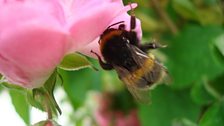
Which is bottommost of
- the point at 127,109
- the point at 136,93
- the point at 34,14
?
the point at 127,109

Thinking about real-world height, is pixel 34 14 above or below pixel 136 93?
above

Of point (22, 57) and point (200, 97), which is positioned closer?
point (22, 57)

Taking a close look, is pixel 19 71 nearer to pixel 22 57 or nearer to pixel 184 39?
pixel 22 57

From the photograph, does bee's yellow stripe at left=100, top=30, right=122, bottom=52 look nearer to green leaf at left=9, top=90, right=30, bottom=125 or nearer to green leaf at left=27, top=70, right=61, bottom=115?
green leaf at left=27, top=70, right=61, bottom=115

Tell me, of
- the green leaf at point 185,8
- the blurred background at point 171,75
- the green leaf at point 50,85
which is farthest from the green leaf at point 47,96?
the green leaf at point 185,8

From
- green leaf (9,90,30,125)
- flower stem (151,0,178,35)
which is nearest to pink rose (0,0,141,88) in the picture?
green leaf (9,90,30,125)

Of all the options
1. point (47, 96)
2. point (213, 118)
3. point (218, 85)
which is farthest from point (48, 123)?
point (218, 85)

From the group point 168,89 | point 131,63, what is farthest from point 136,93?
point 168,89
